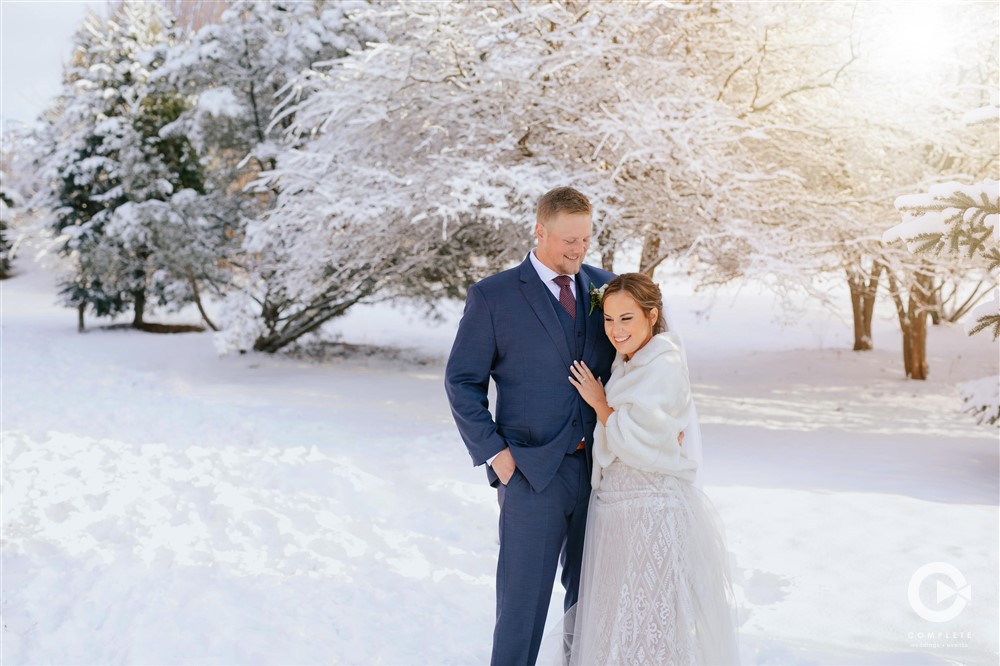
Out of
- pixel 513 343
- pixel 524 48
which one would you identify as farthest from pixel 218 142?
pixel 513 343

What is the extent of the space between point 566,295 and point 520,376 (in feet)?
1.16

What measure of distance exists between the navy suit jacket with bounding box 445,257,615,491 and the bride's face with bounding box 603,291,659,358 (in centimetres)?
19

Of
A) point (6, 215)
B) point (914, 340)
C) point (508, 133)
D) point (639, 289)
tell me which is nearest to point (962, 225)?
point (639, 289)

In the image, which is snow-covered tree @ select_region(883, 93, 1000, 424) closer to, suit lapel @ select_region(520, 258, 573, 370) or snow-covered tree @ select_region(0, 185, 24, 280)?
suit lapel @ select_region(520, 258, 573, 370)

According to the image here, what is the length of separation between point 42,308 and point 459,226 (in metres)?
19.2

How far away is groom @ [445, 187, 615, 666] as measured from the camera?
271cm

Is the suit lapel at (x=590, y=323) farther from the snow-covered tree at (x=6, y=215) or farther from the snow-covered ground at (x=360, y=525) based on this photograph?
the snow-covered tree at (x=6, y=215)

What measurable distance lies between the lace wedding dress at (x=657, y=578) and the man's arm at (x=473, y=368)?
0.49m

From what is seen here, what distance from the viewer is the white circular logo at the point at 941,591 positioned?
391 centimetres

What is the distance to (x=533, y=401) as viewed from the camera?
9.04 feet

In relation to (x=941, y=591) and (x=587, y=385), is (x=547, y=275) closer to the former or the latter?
(x=587, y=385)

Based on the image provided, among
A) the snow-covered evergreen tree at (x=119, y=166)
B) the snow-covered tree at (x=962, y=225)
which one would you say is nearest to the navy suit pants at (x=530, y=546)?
the snow-covered tree at (x=962, y=225)

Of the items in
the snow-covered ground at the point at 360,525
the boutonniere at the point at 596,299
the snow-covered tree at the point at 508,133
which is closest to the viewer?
the boutonniere at the point at 596,299

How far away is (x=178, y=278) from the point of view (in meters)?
15.0
